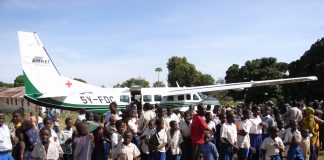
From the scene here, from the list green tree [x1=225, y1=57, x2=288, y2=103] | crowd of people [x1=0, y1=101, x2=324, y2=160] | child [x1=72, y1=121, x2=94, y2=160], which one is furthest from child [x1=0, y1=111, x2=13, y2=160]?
green tree [x1=225, y1=57, x2=288, y2=103]

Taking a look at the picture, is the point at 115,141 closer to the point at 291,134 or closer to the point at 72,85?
the point at 291,134

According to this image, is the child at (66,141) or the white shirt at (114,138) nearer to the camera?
the white shirt at (114,138)

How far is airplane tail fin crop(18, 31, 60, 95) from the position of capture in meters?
18.0

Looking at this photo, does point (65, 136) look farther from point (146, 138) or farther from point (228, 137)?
point (228, 137)

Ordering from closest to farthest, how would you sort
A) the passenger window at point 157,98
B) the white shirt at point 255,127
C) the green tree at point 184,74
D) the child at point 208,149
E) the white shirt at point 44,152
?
the white shirt at point 44,152 → the child at point 208,149 → the white shirt at point 255,127 → the passenger window at point 157,98 → the green tree at point 184,74

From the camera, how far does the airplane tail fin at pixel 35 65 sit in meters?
18.0

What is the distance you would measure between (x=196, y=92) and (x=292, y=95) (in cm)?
1486

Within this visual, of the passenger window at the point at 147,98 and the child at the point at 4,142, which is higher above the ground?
the passenger window at the point at 147,98

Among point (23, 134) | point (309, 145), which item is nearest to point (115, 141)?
point (23, 134)

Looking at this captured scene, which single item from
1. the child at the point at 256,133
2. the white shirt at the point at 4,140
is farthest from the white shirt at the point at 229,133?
the white shirt at the point at 4,140

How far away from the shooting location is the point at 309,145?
8.23 m

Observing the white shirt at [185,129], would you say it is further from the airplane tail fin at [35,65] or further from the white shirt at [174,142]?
the airplane tail fin at [35,65]

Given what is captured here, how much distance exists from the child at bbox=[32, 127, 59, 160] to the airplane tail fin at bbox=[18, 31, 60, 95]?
12917mm

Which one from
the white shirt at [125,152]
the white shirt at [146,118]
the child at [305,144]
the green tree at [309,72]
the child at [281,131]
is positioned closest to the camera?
the white shirt at [125,152]
